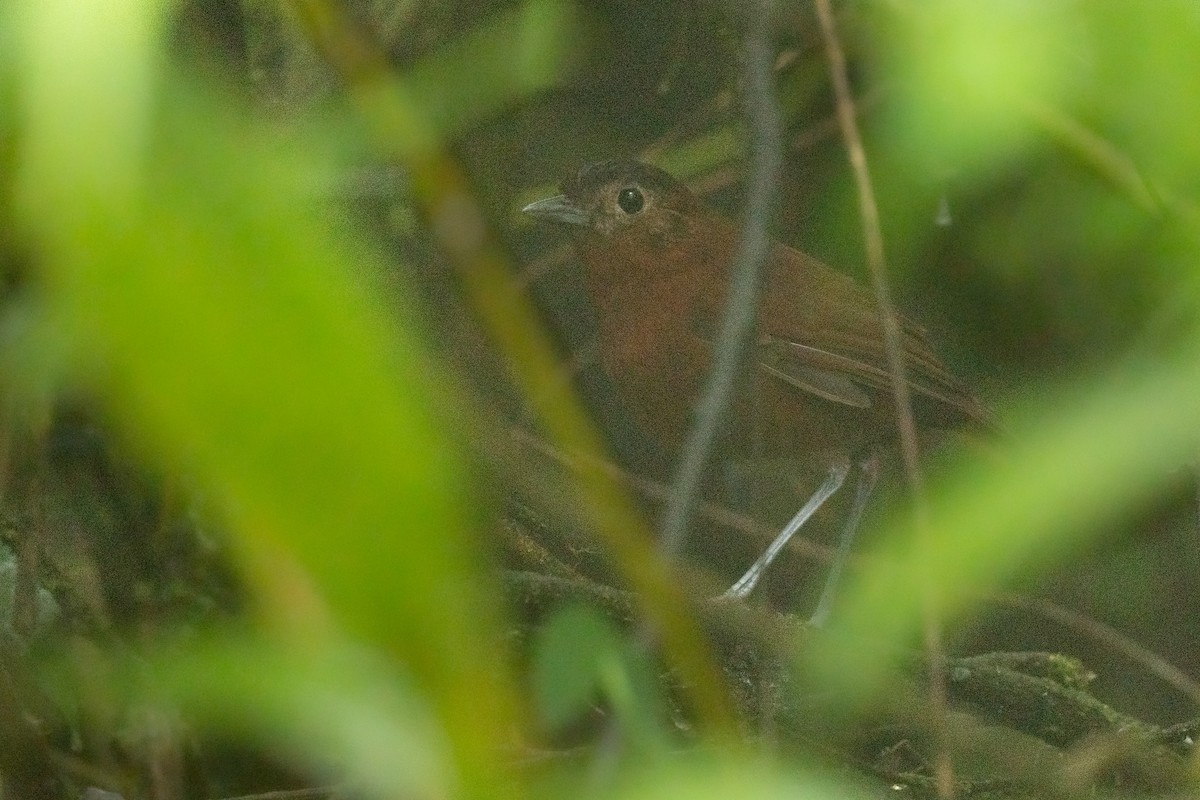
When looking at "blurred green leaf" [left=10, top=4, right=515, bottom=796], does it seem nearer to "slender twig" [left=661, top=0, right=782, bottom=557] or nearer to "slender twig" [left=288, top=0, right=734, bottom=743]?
"slender twig" [left=288, top=0, right=734, bottom=743]

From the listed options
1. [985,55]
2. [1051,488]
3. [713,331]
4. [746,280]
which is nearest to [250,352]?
[1051,488]

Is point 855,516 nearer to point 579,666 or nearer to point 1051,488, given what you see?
point 579,666

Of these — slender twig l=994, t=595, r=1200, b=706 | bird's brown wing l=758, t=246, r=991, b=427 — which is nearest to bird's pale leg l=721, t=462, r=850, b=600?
bird's brown wing l=758, t=246, r=991, b=427

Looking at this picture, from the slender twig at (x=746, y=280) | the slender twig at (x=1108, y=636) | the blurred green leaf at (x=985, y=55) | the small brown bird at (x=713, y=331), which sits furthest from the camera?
the small brown bird at (x=713, y=331)

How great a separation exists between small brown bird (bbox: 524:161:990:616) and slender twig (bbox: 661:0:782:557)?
147cm

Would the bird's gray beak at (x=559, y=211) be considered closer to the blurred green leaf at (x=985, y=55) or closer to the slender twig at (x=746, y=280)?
the slender twig at (x=746, y=280)

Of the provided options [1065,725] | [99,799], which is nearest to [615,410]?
[1065,725]

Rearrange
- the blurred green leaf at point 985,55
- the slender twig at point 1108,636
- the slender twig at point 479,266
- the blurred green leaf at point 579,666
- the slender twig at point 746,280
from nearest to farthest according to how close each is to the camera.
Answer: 1. the slender twig at point 479,266
2. the blurred green leaf at point 985,55
3. the blurred green leaf at point 579,666
4. the slender twig at point 746,280
5. the slender twig at point 1108,636

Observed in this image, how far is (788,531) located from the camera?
3.80 meters

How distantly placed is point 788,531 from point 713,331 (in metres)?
0.56

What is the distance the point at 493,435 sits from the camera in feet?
9.75

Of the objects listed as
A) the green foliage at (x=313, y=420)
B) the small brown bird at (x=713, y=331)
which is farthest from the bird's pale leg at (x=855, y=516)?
the green foliage at (x=313, y=420)

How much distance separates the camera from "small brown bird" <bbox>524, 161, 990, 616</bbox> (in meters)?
3.73

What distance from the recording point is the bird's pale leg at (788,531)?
3.60 m
